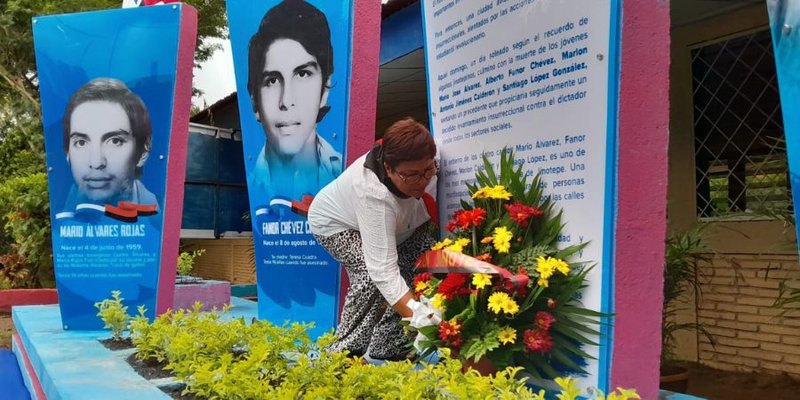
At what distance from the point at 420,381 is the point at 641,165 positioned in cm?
99

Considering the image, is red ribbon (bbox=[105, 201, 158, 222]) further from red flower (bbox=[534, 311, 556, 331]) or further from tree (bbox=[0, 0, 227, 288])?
tree (bbox=[0, 0, 227, 288])

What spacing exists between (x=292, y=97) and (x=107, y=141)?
4.66 feet

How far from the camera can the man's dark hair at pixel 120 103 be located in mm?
4887

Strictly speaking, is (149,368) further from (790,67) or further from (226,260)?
(226,260)

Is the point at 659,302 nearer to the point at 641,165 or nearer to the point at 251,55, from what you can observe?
the point at 641,165

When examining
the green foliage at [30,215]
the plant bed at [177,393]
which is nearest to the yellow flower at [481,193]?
the plant bed at [177,393]

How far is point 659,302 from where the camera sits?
7.98 feet

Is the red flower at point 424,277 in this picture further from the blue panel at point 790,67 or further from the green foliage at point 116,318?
the green foliage at point 116,318

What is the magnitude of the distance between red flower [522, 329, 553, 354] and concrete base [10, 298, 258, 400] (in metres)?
1.31

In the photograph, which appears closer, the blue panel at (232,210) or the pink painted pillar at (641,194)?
the pink painted pillar at (641,194)

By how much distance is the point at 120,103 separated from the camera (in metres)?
4.91

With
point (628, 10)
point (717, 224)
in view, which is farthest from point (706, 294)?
point (628, 10)

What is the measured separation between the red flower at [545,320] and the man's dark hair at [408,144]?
2.84ft

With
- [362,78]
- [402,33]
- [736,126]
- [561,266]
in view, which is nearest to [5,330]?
[402,33]
